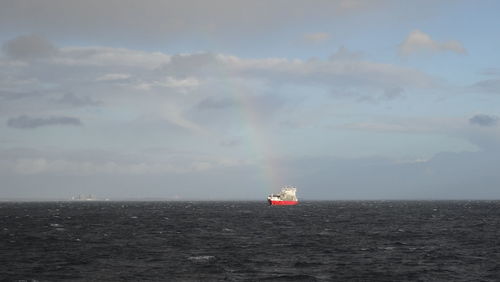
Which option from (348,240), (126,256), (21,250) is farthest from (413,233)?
(21,250)

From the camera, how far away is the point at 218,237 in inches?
3541

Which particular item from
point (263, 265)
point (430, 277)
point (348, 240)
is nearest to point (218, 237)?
point (348, 240)

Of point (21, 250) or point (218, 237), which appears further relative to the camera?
point (218, 237)

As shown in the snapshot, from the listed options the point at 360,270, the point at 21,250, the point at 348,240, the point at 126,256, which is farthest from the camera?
the point at 348,240

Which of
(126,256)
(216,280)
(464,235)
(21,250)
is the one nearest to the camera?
(216,280)

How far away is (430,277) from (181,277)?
21979mm

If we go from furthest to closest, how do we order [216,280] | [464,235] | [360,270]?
[464,235] < [360,270] < [216,280]

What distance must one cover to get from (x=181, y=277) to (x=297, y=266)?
502 inches

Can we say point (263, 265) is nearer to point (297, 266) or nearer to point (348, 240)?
point (297, 266)

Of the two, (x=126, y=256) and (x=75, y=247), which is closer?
(x=126, y=256)

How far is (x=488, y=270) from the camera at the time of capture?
54.8 m

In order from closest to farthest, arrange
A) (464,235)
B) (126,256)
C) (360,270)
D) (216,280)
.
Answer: (216,280)
(360,270)
(126,256)
(464,235)

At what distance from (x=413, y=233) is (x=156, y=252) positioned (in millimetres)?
49571

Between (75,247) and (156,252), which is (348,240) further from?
(75,247)
